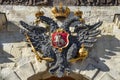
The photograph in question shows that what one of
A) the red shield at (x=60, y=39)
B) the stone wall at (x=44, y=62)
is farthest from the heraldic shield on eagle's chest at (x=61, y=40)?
the stone wall at (x=44, y=62)

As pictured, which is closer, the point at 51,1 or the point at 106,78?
the point at 106,78

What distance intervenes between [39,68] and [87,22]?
1405 millimetres

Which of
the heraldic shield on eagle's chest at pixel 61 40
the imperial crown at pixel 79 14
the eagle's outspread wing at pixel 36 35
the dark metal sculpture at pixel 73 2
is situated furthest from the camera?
the dark metal sculpture at pixel 73 2

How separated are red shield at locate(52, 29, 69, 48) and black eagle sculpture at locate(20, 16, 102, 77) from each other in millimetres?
50

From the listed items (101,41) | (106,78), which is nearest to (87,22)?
(101,41)

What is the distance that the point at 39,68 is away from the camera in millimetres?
10609

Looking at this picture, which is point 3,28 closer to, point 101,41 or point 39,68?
point 39,68

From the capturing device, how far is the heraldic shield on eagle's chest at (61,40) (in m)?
10.6

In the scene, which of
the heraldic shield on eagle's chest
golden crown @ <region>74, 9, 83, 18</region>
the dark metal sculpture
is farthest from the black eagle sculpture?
the dark metal sculpture

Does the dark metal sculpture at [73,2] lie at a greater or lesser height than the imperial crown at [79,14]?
greater

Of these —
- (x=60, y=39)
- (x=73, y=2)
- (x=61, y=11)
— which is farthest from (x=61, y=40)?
(x=73, y=2)

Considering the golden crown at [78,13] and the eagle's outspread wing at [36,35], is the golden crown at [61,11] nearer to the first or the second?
the golden crown at [78,13]

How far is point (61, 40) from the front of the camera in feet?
35.0

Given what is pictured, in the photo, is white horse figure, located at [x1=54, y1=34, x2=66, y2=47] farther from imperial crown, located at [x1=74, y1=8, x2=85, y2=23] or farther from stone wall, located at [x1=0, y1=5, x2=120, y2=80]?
imperial crown, located at [x1=74, y1=8, x2=85, y2=23]
